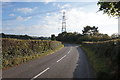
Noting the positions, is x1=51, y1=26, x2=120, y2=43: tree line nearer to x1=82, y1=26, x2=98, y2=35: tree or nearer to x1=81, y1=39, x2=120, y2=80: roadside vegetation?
x1=82, y1=26, x2=98, y2=35: tree

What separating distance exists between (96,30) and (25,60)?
112031mm

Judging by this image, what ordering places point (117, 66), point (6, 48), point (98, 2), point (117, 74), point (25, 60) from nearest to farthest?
point (117, 74) < point (117, 66) < point (6, 48) < point (25, 60) < point (98, 2)

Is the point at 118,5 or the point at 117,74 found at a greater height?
the point at 118,5

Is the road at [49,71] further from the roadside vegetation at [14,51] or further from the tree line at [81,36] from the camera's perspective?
the tree line at [81,36]

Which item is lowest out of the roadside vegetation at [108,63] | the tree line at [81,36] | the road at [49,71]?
the road at [49,71]

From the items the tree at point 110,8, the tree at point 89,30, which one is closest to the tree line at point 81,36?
the tree at point 89,30

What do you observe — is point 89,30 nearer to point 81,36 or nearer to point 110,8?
point 81,36

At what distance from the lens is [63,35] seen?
10762cm

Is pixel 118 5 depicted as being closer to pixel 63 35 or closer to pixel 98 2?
pixel 98 2

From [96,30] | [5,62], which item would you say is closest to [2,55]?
[5,62]

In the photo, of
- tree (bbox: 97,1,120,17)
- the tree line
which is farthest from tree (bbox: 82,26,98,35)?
tree (bbox: 97,1,120,17)

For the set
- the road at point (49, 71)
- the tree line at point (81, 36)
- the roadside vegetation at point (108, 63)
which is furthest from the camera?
the tree line at point (81, 36)

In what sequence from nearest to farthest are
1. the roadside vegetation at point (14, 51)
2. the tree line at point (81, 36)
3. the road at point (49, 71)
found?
1. the road at point (49, 71)
2. the roadside vegetation at point (14, 51)
3. the tree line at point (81, 36)

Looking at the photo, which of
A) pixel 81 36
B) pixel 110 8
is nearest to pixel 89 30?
pixel 81 36
